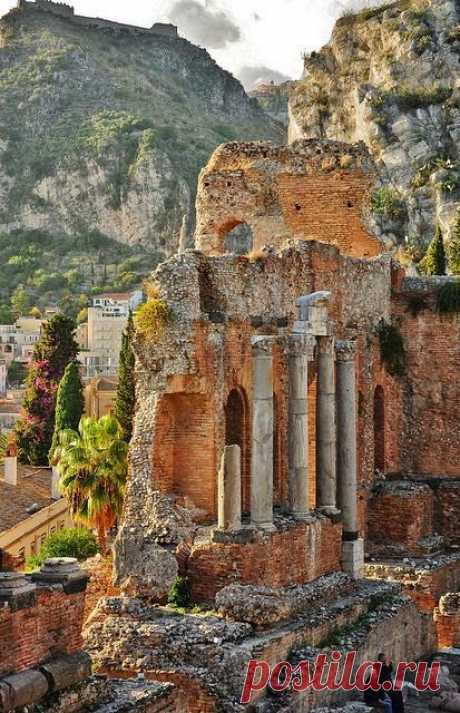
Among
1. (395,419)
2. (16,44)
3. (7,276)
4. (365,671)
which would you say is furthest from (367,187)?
(16,44)

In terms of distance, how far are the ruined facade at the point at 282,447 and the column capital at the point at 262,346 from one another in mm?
37

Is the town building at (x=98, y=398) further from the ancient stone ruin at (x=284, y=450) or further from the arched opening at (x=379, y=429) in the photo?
the ancient stone ruin at (x=284, y=450)

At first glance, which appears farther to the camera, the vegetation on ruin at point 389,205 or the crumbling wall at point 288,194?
the vegetation on ruin at point 389,205

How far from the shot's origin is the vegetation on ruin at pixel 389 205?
262ft

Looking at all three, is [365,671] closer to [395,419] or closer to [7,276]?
[395,419]

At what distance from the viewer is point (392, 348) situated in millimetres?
27172

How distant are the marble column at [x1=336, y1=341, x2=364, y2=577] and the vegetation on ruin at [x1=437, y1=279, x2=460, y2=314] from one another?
5809 mm

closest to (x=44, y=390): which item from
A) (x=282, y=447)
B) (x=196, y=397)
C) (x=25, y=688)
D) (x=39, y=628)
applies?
(x=282, y=447)

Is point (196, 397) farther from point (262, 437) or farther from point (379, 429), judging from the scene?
point (379, 429)

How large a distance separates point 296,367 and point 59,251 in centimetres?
13249

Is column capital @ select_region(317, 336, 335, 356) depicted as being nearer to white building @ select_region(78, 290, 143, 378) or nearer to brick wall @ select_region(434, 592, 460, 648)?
brick wall @ select_region(434, 592, 460, 648)

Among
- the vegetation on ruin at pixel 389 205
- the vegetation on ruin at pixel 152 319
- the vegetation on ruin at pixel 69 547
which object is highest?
the vegetation on ruin at pixel 389 205

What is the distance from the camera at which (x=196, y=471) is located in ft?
63.9

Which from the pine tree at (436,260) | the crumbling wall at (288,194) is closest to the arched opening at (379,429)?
the crumbling wall at (288,194)
